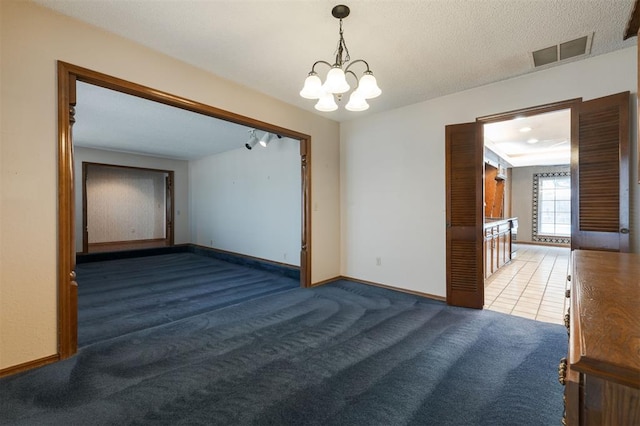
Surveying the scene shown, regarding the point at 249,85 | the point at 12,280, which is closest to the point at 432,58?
the point at 249,85

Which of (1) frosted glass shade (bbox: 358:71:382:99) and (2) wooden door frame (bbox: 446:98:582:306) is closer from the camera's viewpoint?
(1) frosted glass shade (bbox: 358:71:382:99)

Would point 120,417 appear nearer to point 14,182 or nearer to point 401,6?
point 14,182

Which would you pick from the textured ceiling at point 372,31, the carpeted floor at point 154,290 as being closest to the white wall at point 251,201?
the carpeted floor at point 154,290

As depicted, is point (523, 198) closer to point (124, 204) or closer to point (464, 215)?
point (464, 215)

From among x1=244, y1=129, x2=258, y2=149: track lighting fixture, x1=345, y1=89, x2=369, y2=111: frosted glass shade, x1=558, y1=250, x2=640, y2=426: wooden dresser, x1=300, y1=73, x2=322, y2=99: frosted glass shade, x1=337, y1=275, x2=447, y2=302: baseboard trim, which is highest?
x1=244, y1=129, x2=258, y2=149: track lighting fixture

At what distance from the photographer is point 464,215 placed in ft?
11.3

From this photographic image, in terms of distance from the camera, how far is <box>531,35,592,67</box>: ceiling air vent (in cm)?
249

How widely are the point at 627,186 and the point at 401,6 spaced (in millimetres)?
2422

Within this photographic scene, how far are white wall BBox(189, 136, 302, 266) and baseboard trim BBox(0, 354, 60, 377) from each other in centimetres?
336

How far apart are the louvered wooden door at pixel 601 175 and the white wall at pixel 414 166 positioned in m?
0.17

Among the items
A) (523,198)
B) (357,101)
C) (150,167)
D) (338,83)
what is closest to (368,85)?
(357,101)

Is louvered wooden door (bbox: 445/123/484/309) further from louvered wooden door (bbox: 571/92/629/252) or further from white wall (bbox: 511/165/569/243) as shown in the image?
white wall (bbox: 511/165/569/243)

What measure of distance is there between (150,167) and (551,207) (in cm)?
1165

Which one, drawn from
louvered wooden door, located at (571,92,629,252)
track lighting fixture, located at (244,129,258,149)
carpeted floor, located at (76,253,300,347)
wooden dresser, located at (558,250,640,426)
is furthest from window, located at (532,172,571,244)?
wooden dresser, located at (558,250,640,426)
